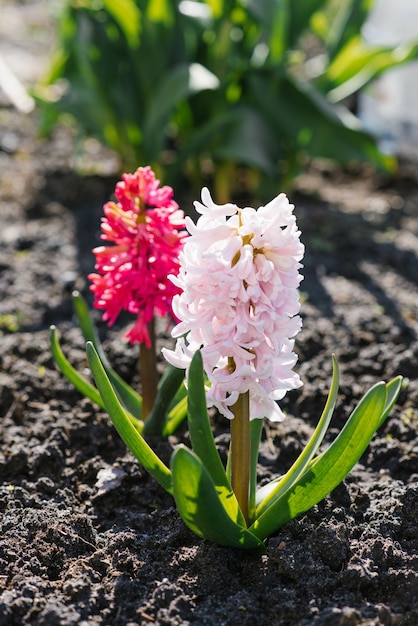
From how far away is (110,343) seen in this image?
2.90 metres

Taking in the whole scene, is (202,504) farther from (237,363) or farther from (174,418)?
(174,418)

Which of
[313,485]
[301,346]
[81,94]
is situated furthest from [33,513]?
[81,94]

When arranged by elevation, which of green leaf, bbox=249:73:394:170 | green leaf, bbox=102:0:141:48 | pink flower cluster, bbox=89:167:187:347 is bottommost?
pink flower cluster, bbox=89:167:187:347

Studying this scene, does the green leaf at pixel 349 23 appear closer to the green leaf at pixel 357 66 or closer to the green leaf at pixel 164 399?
the green leaf at pixel 357 66

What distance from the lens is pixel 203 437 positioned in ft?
5.62

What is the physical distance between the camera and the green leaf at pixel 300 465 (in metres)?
1.81

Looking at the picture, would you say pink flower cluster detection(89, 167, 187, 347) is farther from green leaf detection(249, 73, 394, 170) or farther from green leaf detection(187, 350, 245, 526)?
green leaf detection(249, 73, 394, 170)

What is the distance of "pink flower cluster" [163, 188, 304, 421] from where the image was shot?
1.54 m

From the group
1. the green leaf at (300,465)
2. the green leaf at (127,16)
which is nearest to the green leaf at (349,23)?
the green leaf at (127,16)

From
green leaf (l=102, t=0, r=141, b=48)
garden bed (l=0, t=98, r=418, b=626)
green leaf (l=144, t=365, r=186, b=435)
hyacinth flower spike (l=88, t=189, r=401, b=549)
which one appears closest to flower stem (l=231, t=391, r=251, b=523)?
hyacinth flower spike (l=88, t=189, r=401, b=549)

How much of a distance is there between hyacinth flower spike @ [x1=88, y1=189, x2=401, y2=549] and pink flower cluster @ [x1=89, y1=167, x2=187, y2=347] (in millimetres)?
311

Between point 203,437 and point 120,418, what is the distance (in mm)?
183

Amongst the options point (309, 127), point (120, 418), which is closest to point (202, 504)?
point (120, 418)

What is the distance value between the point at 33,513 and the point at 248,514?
53 centimetres
